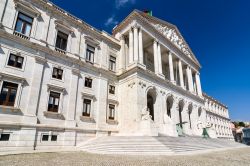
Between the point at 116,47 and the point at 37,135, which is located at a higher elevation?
the point at 116,47

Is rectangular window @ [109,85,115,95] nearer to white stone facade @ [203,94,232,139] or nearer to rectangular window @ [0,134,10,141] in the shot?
rectangular window @ [0,134,10,141]

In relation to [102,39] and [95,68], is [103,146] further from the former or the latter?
[102,39]

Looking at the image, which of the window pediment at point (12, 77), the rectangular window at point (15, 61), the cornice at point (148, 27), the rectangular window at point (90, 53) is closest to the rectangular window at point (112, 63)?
the rectangular window at point (90, 53)

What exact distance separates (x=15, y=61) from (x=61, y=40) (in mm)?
5918

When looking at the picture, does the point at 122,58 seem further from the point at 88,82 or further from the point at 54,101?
the point at 54,101

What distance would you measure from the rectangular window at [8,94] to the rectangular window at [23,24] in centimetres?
558

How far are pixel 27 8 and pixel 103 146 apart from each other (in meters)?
15.7

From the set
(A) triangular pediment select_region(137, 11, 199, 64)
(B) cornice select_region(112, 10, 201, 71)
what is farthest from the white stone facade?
(B) cornice select_region(112, 10, 201, 71)

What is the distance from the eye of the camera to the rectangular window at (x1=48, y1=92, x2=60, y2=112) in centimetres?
1684

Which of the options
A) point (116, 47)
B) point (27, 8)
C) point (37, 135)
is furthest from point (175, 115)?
point (27, 8)

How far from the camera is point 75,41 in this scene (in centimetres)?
2081

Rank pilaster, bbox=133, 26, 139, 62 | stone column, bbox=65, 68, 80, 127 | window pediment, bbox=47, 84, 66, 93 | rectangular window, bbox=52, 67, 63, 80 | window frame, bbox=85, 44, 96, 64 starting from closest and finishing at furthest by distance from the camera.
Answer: window pediment, bbox=47, 84, 66, 93 → stone column, bbox=65, 68, 80, 127 → rectangular window, bbox=52, 67, 63, 80 → window frame, bbox=85, 44, 96, 64 → pilaster, bbox=133, 26, 139, 62

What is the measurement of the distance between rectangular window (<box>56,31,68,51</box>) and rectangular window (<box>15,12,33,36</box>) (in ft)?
10.0

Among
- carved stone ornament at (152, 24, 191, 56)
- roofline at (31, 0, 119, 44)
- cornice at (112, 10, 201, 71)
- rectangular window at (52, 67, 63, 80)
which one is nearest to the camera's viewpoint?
rectangular window at (52, 67, 63, 80)
